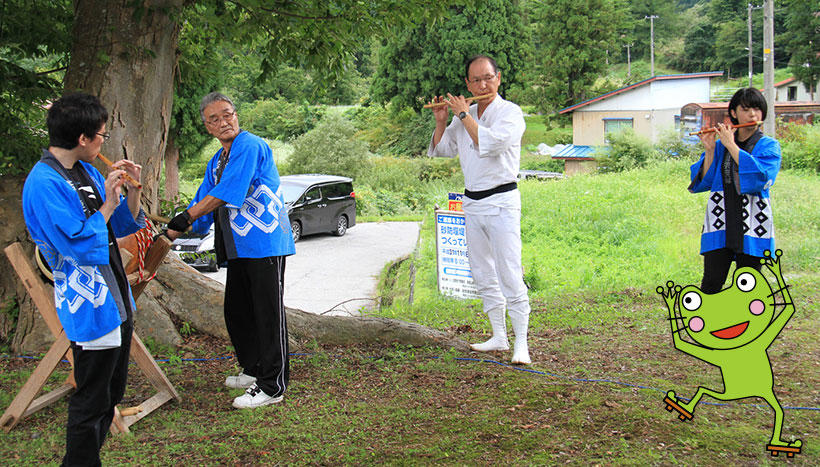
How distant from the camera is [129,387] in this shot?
433cm

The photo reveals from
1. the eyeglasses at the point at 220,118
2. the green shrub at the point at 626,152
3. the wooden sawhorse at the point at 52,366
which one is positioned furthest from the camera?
the green shrub at the point at 626,152

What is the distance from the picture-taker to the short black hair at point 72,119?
9.14 feet

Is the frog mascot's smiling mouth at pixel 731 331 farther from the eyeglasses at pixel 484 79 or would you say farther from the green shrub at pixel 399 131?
the green shrub at pixel 399 131

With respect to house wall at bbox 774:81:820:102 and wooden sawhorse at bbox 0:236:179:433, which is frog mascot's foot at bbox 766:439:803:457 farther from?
house wall at bbox 774:81:820:102

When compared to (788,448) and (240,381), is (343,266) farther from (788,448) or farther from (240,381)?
(788,448)

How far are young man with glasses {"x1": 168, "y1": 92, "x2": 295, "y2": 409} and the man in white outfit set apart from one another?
126 cm

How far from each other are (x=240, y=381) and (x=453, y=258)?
4.70 meters

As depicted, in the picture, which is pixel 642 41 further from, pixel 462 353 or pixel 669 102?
pixel 462 353

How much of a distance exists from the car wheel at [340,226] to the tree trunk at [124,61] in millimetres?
14279

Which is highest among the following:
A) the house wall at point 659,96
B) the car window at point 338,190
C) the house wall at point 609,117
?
the house wall at point 659,96

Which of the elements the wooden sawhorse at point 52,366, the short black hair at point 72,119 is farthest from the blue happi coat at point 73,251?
the wooden sawhorse at point 52,366

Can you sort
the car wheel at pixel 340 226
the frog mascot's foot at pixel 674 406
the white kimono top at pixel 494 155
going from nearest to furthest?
the frog mascot's foot at pixel 674 406 → the white kimono top at pixel 494 155 → the car wheel at pixel 340 226

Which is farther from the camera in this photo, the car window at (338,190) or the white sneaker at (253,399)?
the car window at (338,190)

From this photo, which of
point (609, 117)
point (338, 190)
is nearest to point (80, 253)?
point (338, 190)
